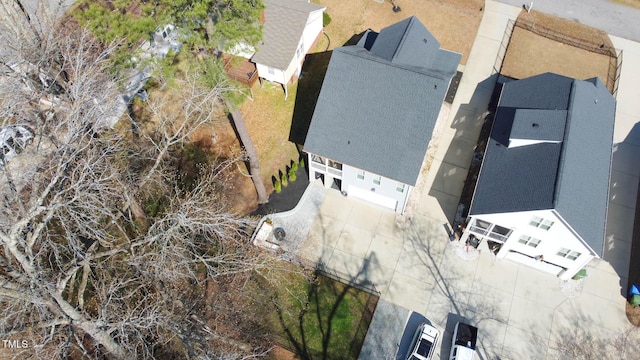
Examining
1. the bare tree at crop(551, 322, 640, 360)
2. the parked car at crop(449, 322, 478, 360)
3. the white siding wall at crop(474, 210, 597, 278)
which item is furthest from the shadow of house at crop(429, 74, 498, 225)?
the bare tree at crop(551, 322, 640, 360)

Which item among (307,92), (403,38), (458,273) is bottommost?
(458,273)

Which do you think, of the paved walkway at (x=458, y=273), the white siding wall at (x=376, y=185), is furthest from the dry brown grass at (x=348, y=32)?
the white siding wall at (x=376, y=185)

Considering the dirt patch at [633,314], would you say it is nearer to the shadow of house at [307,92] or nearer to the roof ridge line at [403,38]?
the roof ridge line at [403,38]

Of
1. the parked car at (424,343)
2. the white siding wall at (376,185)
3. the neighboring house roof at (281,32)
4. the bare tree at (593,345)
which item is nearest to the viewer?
the parked car at (424,343)

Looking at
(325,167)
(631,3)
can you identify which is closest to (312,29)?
(325,167)

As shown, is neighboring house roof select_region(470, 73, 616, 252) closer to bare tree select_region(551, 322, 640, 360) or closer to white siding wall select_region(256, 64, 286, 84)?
bare tree select_region(551, 322, 640, 360)

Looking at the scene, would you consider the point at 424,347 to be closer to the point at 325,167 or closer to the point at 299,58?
the point at 325,167
